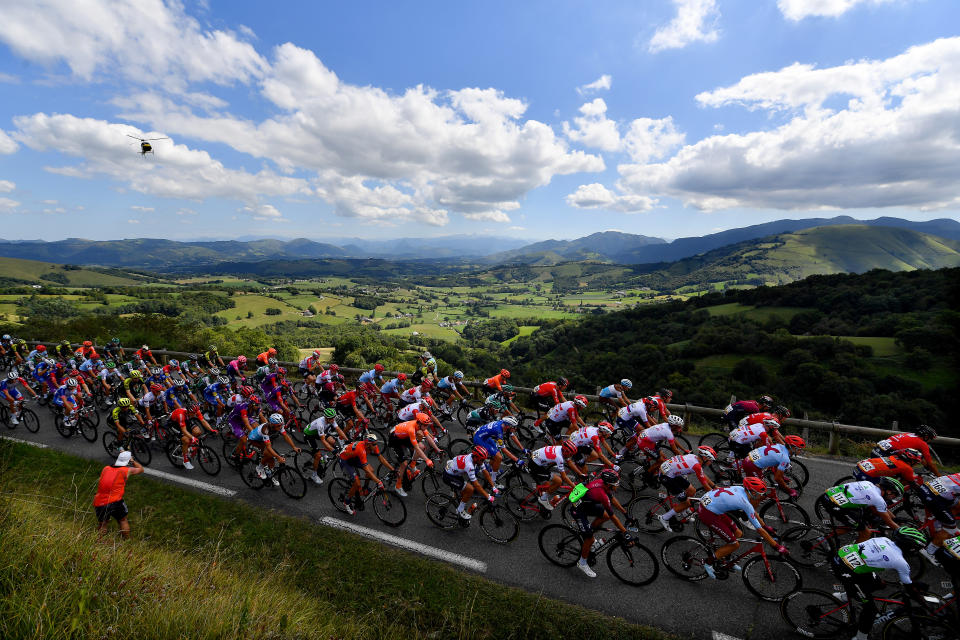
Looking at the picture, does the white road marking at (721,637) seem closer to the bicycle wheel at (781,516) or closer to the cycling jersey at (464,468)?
the bicycle wheel at (781,516)

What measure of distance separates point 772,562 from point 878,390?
43183 millimetres

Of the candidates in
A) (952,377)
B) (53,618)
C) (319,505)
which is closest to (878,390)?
(952,377)

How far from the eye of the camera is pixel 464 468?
7.34m

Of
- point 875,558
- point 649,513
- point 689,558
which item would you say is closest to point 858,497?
point 875,558

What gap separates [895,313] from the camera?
5016cm

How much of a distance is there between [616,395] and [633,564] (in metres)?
5.20

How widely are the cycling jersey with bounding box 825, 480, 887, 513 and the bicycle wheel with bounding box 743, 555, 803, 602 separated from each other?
4.25 ft

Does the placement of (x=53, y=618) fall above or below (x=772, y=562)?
above

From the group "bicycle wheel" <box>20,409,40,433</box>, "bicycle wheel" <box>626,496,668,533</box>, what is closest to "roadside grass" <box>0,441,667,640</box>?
"bicycle wheel" <box>626,496,668,533</box>

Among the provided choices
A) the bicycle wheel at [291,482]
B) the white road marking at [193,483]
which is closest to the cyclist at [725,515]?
the bicycle wheel at [291,482]

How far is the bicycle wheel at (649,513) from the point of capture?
24.0 feet

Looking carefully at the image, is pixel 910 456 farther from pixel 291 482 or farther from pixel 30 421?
pixel 30 421

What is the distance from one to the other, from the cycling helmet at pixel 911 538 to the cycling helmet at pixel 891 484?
1.54 m

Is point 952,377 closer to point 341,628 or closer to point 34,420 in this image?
point 341,628
